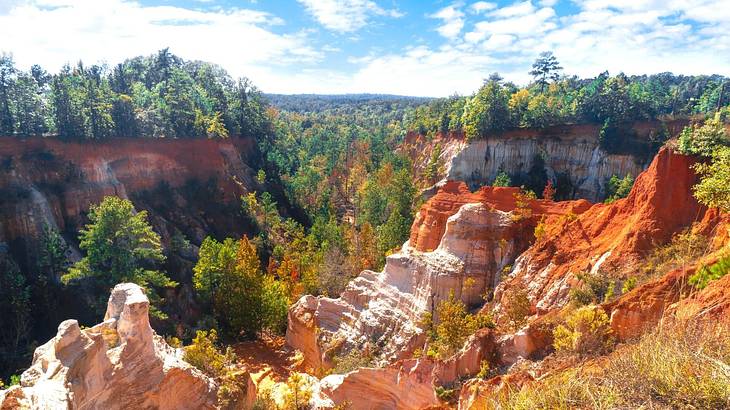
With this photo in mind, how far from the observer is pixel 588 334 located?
13.4 meters

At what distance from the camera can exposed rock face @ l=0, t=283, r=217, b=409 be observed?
35.3 feet

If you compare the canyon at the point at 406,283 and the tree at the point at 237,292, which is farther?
the tree at the point at 237,292

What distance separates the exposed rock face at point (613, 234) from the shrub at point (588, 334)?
4.72 metres

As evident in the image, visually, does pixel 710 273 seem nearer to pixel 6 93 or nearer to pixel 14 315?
pixel 14 315

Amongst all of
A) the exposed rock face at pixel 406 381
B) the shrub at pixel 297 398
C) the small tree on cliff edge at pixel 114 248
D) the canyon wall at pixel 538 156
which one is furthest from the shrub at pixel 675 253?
the canyon wall at pixel 538 156

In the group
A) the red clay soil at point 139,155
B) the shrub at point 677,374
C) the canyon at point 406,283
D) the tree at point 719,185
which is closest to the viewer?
the shrub at point 677,374

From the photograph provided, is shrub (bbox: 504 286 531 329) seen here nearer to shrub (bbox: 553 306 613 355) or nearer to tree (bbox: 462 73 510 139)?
shrub (bbox: 553 306 613 355)

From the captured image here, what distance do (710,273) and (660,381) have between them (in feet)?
25.6

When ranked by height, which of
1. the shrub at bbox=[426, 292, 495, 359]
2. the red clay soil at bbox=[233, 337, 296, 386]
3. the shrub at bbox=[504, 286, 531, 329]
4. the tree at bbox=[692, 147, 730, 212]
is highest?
the tree at bbox=[692, 147, 730, 212]

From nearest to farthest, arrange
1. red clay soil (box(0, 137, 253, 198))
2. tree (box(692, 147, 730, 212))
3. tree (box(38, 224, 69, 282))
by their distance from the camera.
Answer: tree (box(692, 147, 730, 212)) < tree (box(38, 224, 69, 282)) < red clay soil (box(0, 137, 253, 198))

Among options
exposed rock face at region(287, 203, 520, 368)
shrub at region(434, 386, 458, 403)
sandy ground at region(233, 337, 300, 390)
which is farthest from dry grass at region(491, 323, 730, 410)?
sandy ground at region(233, 337, 300, 390)

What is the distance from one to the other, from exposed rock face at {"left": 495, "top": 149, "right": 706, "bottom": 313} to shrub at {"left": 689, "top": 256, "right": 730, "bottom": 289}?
14.2 feet

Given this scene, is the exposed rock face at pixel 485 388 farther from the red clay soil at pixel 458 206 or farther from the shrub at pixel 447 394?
the red clay soil at pixel 458 206

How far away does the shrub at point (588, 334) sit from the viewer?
13.1 metres
